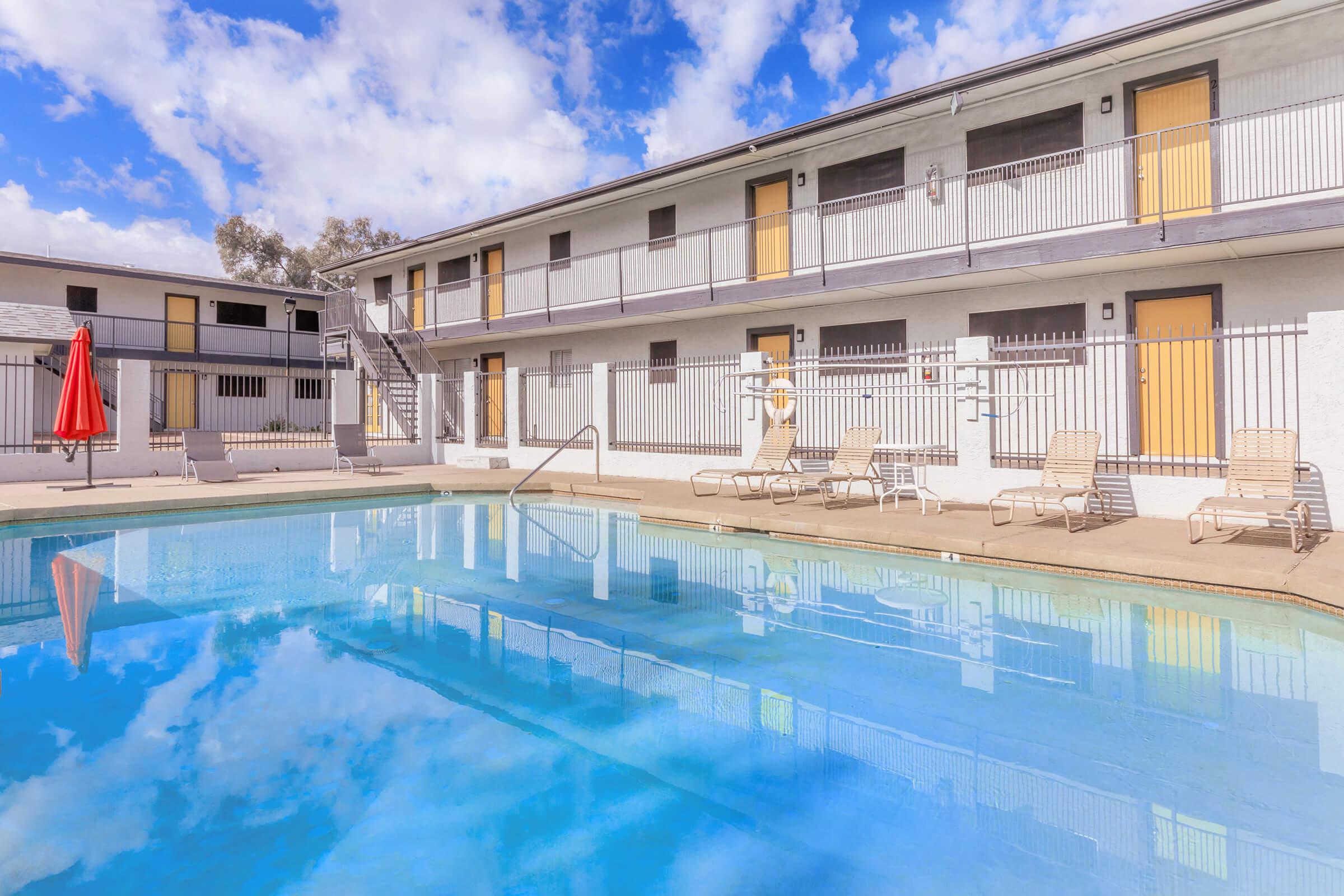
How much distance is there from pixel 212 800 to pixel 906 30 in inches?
1070

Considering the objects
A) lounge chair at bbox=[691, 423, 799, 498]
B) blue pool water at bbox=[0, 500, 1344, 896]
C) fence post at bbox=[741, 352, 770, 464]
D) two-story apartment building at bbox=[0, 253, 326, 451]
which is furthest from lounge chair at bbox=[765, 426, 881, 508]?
two-story apartment building at bbox=[0, 253, 326, 451]

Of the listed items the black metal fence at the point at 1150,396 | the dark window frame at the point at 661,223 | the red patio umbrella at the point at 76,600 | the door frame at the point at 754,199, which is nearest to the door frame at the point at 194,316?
the dark window frame at the point at 661,223

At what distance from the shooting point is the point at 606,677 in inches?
172

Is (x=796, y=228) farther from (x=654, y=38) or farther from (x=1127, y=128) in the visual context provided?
(x=654, y=38)

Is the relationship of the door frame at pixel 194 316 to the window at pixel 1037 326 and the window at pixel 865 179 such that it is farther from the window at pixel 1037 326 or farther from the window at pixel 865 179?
the window at pixel 1037 326

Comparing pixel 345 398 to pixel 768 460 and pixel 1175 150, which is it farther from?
pixel 1175 150

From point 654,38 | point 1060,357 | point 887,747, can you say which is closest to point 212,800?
point 887,747

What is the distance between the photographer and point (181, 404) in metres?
24.2

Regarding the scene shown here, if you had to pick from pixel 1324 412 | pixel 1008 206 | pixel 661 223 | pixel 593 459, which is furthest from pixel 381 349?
pixel 1324 412

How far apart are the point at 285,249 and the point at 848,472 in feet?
120

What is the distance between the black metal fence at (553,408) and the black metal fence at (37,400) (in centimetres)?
818

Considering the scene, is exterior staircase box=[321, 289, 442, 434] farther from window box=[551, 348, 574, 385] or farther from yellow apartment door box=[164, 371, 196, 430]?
yellow apartment door box=[164, 371, 196, 430]

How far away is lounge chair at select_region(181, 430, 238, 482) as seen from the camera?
43.4 feet

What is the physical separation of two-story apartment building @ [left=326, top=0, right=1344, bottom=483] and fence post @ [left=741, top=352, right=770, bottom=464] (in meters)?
2.04
